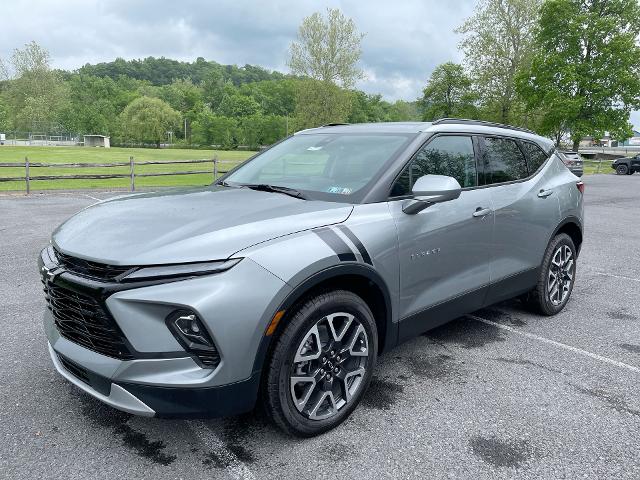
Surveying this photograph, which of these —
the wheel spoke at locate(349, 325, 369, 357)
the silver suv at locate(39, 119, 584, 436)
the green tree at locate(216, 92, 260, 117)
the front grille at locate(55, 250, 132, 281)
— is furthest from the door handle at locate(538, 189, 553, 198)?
the green tree at locate(216, 92, 260, 117)

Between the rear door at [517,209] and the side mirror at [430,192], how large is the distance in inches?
34.7

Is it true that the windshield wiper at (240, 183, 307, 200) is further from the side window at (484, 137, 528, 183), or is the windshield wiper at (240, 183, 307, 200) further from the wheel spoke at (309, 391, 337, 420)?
the side window at (484, 137, 528, 183)

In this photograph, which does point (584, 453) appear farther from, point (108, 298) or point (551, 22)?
point (551, 22)

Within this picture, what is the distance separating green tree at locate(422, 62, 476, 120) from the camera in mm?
53781

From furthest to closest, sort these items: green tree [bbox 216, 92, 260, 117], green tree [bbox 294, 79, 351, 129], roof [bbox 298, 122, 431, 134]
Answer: green tree [bbox 216, 92, 260, 117]
green tree [bbox 294, 79, 351, 129]
roof [bbox 298, 122, 431, 134]

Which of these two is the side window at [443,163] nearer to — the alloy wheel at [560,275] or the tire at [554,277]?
the tire at [554,277]

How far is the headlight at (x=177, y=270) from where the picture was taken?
215 cm

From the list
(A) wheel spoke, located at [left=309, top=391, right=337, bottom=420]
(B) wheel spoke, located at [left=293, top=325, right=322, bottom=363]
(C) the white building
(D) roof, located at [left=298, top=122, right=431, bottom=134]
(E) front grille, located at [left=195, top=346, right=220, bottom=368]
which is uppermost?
(C) the white building

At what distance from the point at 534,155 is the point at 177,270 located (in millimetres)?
3415

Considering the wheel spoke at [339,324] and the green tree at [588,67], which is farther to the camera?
the green tree at [588,67]

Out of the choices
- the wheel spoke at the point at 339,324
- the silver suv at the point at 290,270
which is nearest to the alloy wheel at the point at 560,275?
the silver suv at the point at 290,270

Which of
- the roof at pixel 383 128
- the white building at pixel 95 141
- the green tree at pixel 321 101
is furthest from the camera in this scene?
the white building at pixel 95 141

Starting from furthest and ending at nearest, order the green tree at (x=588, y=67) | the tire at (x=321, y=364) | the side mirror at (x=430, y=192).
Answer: the green tree at (x=588, y=67), the side mirror at (x=430, y=192), the tire at (x=321, y=364)

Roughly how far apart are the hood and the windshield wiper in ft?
0.23
